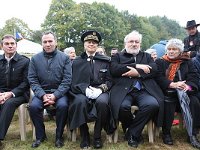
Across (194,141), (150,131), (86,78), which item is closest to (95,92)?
(86,78)

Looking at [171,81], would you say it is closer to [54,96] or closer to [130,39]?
[130,39]

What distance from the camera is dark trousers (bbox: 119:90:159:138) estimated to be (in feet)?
14.6

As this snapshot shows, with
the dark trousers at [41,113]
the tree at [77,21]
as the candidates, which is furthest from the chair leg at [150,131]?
the tree at [77,21]

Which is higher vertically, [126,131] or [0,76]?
[0,76]

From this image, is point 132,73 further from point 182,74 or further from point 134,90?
point 182,74

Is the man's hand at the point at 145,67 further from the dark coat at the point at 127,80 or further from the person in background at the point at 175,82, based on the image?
the person in background at the point at 175,82

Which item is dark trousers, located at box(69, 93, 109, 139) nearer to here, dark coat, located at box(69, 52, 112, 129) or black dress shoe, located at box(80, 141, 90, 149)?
dark coat, located at box(69, 52, 112, 129)

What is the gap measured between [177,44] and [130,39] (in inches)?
33.0

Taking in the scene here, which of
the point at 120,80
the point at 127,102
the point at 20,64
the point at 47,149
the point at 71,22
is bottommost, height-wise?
the point at 47,149

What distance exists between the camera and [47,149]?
174 inches

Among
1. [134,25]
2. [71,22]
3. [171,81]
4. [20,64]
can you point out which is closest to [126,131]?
[171,81]

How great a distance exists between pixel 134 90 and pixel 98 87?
A: 627 mm

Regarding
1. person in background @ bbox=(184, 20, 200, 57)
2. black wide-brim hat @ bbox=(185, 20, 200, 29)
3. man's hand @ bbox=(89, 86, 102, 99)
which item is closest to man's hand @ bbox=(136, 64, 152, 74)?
man's hand @ bbox=(89, 86, 102, 99)

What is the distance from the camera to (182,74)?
16.3 feet
